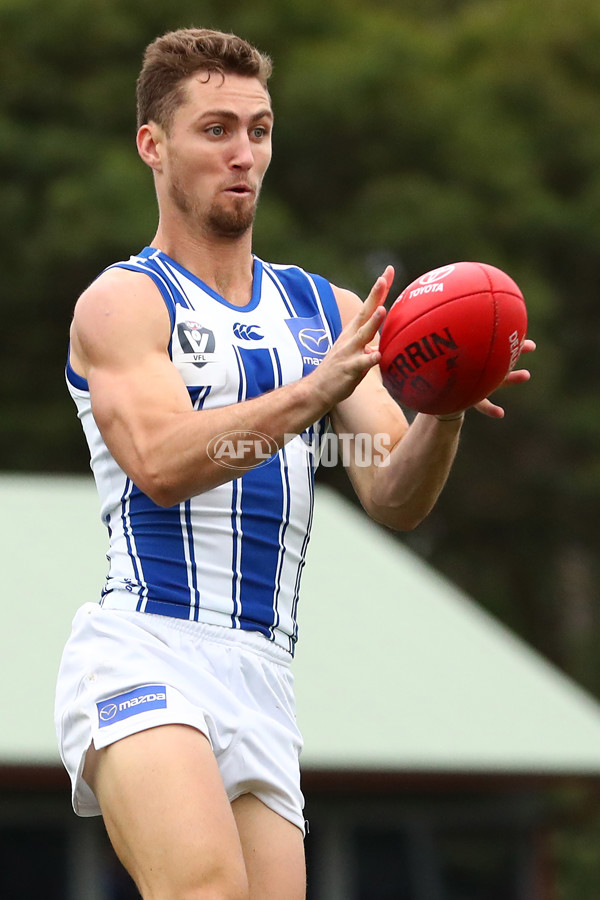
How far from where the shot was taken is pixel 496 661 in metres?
13.1

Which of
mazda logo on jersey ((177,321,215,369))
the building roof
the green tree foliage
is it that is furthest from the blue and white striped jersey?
the green tree foliage

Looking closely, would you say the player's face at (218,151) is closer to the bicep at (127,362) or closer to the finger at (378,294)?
the bicep at (127,362)

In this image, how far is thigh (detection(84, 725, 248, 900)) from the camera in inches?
135

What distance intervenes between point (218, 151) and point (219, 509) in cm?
92

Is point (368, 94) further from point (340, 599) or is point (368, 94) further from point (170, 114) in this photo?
point (170, 114)

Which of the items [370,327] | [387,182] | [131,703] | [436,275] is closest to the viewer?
[370,327]

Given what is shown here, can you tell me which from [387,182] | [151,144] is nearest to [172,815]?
[151,144]

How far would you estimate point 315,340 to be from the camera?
13.7 ft

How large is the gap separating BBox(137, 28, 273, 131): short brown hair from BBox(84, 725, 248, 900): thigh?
1.62 meters

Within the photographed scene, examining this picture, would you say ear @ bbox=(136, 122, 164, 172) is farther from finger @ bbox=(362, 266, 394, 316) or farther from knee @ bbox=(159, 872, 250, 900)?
knee @ bbox=(159, 872, 250, 900)

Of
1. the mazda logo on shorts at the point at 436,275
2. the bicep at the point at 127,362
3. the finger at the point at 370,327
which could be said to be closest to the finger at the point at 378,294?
the finger at the point at 370,327

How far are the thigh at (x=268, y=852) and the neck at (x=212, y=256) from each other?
1.31 metres

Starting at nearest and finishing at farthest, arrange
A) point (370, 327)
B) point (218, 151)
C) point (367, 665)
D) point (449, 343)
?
point (370, 327) < point (449, 343) < point (218, 151) < point (367, 665)

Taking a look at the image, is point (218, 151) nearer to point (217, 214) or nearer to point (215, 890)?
point (217, 214)
